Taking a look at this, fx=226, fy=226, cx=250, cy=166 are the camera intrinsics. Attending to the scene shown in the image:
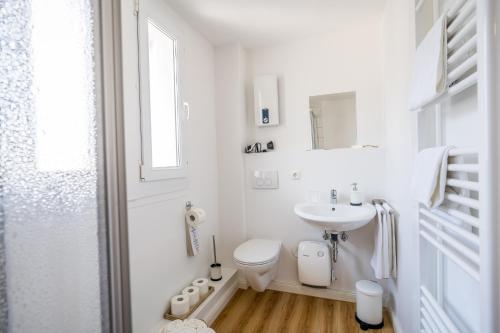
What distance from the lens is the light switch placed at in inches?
84.5

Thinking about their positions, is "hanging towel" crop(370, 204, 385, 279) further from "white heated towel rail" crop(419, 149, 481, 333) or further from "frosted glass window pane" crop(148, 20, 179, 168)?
"frosted glass window pane" crop(148, 20, 179, 168)

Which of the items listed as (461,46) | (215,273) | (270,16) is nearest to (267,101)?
(270,16)

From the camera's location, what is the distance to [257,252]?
183 cm

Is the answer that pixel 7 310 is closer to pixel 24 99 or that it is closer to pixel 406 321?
pixel 24 99

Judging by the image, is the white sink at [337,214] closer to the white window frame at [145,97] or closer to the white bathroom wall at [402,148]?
the white bathroom wall at [402,148]

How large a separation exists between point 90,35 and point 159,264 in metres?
1.29

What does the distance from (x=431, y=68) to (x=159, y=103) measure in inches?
58.2

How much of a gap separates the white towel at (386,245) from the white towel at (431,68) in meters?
0.87

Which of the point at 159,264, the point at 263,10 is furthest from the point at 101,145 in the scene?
the point at 263,10

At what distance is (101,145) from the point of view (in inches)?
35.8

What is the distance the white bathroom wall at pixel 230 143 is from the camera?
2170mm

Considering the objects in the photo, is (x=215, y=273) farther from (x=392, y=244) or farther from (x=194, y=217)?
(x=392, y=244)

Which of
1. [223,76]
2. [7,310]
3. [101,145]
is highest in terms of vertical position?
[223,76]

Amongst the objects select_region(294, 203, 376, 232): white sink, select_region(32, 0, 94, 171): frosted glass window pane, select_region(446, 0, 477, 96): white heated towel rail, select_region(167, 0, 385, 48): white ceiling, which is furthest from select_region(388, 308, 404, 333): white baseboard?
select_region(167, 0, 385, 48): white ceiling
